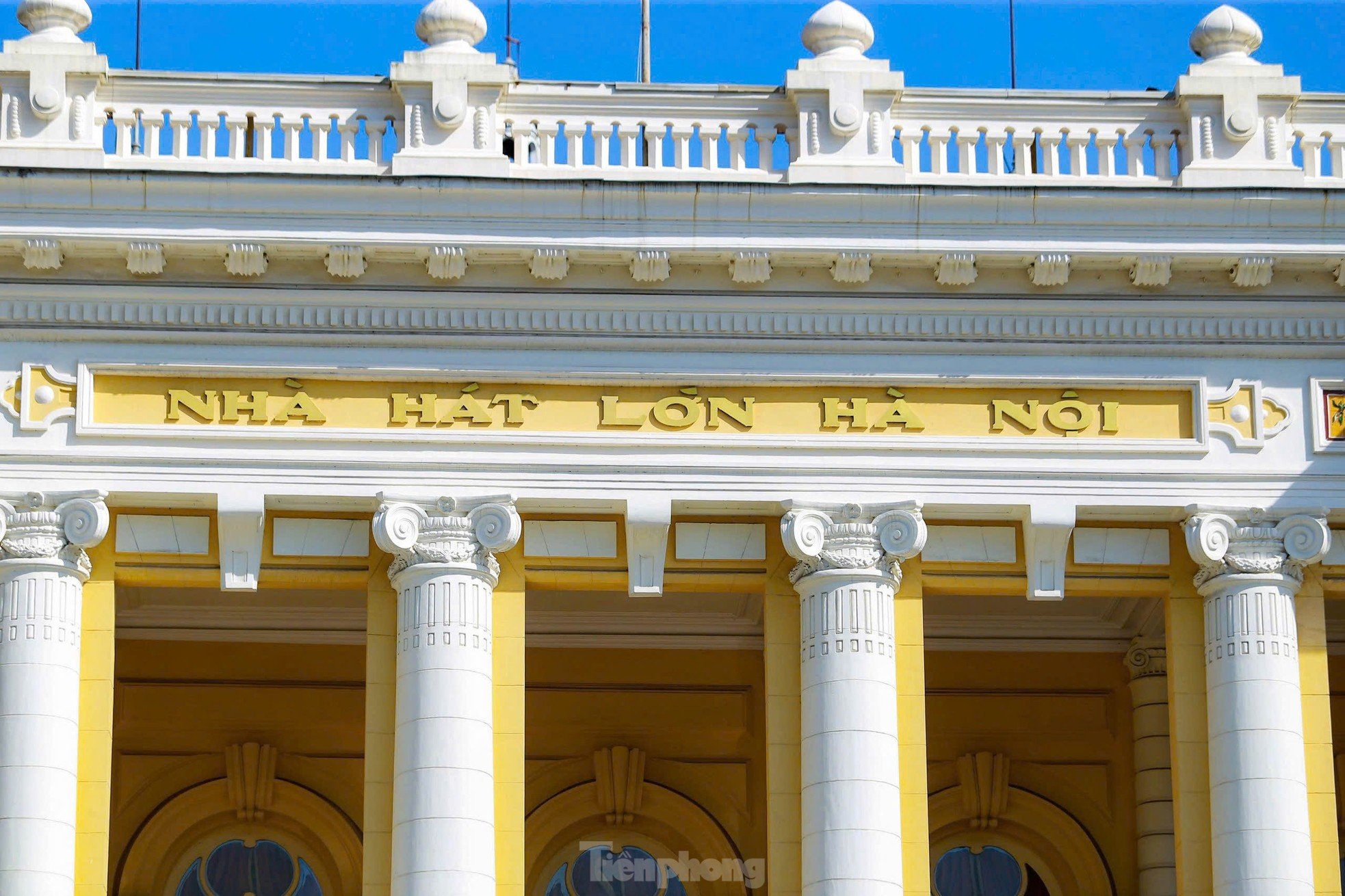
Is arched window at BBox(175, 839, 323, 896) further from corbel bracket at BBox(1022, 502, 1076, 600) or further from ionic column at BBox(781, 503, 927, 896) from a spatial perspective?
corbel bracket at BBox(1022, 502, 1076, 600)

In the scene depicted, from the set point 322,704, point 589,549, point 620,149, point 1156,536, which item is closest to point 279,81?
point 620,149

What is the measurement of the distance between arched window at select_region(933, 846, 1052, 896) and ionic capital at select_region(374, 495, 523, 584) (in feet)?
24.0

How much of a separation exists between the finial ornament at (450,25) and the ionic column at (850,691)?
16.5 ft

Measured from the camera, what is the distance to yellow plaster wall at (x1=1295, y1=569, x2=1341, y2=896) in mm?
24375

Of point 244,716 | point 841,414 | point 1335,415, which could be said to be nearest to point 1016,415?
point 841,414

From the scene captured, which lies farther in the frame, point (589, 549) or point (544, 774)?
point (544, 774)

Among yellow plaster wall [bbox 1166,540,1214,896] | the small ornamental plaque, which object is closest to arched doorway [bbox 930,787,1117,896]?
yellow plaster wall [bbox 1166,540,1214,896]

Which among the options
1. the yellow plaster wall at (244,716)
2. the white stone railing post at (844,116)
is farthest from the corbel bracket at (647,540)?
the yellow plaster wall at (244,716)

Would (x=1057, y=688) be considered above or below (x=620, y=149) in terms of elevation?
below

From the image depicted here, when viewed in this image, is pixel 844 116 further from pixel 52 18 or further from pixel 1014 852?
pixel 1014 852

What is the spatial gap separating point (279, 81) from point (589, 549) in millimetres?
4779

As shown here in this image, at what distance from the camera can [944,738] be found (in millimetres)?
29391

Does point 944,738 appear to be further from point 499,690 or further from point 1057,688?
point 499,690

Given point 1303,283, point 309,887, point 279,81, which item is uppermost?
point 279,81
